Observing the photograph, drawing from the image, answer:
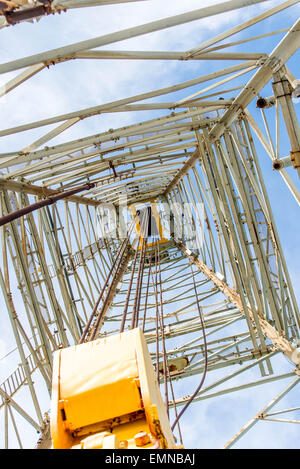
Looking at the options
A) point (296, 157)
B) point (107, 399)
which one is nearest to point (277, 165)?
point (296, 157)

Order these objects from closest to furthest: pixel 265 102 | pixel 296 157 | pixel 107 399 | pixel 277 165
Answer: pixel 107 399 < pixel 296 157 < pixel 277 165 < pixel 265 102

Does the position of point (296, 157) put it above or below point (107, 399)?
above

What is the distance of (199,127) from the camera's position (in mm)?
11602

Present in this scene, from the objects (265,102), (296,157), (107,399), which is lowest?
(107,399)

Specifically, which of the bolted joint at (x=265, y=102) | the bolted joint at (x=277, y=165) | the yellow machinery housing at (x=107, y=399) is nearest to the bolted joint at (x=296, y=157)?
the bolted joint at (x=277, y=165)

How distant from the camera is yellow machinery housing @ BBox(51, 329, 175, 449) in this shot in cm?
389

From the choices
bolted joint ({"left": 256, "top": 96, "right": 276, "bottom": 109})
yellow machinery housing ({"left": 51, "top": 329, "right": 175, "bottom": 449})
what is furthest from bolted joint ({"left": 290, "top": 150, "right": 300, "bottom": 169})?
yellow machinery housing ({"left": 51, "top": 329, "right": 175, "bottom": 449})

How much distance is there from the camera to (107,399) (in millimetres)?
3996

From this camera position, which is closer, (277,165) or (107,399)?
(107,399)

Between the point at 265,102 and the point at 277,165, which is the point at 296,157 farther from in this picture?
the point at 265,102

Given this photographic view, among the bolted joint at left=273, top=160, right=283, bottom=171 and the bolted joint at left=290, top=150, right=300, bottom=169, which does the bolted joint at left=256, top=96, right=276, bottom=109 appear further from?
the bolted joint at left=290, top=150, right=300, bottom=169

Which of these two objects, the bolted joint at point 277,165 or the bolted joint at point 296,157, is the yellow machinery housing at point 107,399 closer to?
the bolted joint at point 296,157

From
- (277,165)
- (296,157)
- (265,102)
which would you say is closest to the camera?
(296,157)

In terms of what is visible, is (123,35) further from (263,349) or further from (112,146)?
(263,349)
